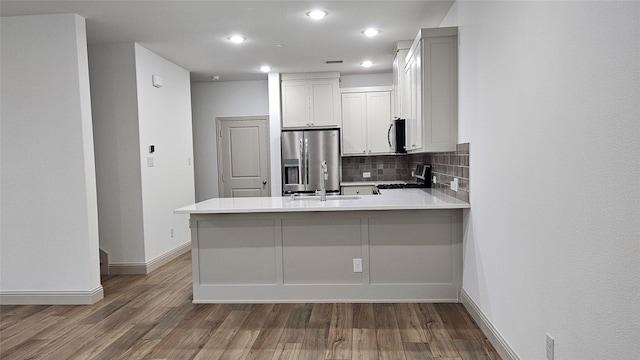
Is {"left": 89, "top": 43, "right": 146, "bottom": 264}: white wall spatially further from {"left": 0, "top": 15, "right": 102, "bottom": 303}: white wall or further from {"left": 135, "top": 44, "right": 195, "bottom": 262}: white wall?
{"left": 0, "top": 15, "right": 102, "bottom": 303}: white wall

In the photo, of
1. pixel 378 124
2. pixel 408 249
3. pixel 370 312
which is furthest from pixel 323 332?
pixel 378 124

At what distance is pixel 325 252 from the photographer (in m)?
3.65

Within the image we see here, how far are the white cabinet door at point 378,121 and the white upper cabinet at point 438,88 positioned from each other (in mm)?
2742

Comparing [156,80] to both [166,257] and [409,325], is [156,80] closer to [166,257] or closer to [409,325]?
[166,257]

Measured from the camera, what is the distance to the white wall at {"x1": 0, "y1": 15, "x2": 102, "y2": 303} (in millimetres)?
3785

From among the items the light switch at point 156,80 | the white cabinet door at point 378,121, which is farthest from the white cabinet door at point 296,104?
the light switch at point 156,80

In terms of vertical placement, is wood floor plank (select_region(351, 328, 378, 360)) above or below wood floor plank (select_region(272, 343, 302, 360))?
above

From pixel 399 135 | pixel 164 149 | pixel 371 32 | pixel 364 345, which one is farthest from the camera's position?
pixel 164 149

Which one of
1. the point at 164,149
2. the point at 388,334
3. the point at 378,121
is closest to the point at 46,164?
the point at 164,149

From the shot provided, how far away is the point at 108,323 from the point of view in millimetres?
3359

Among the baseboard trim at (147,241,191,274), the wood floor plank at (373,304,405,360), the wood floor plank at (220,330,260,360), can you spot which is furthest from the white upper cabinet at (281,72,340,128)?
the wood floor plank at (220,330,260,360)

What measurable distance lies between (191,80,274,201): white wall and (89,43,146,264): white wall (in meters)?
2.34

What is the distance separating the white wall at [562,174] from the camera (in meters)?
1.36

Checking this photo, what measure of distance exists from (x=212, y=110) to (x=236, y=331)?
4.77 metres
